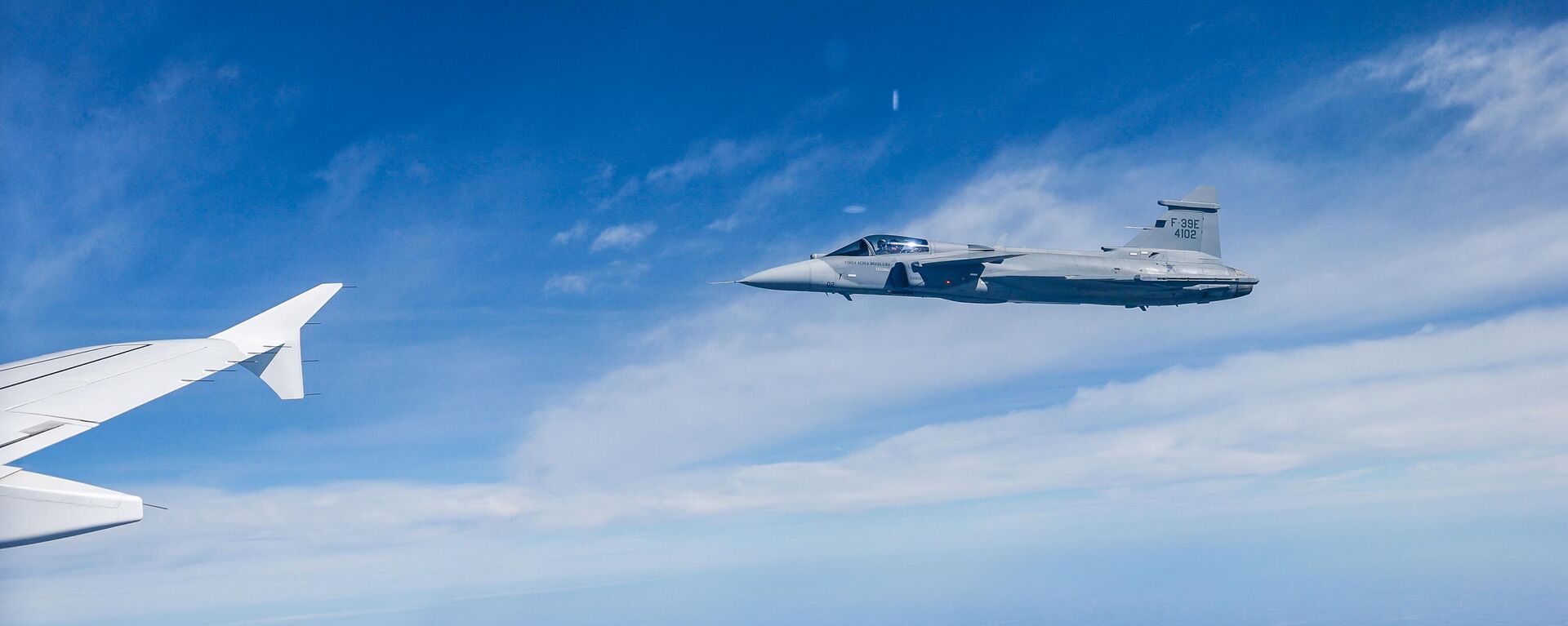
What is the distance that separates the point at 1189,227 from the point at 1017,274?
14.0 metres

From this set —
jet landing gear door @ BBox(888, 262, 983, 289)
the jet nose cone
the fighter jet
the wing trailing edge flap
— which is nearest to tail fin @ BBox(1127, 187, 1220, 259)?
the fighter jet

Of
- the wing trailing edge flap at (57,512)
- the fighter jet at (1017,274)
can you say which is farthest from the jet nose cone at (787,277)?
the wing trailing edge flap at (57,512)

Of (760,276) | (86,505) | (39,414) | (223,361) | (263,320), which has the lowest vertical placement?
(86,505)

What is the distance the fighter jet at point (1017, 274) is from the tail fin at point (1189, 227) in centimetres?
15

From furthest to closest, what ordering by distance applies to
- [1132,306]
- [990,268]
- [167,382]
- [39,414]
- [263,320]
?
[1132,306] → [990,268] → [263,320] → [167,382] → [39,414]

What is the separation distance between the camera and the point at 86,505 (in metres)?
10.8

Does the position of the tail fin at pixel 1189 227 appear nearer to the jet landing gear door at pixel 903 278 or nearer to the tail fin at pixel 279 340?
the jet landing gear door at pixel 903 278

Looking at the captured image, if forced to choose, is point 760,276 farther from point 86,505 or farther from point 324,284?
point 86,505

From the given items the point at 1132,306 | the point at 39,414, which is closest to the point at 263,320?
the point at 39,414

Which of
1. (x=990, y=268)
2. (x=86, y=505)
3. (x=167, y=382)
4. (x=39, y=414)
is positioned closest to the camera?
(x=86, y=505)

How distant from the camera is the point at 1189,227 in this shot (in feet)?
141

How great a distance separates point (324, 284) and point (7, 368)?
706cm

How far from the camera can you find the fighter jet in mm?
34281

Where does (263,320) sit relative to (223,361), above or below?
above
